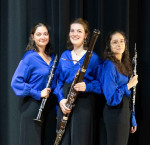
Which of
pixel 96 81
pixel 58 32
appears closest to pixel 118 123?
pixel 96 81

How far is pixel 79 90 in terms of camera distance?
1.92m

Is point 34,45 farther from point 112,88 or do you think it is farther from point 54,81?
point 112,88

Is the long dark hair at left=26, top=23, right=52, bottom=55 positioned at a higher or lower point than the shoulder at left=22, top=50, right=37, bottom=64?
higher

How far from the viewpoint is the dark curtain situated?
2.50 m

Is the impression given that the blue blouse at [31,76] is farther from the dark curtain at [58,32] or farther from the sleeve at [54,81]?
the dark curtain at [58,32]

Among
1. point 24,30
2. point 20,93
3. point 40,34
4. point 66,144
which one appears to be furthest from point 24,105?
point 24,30

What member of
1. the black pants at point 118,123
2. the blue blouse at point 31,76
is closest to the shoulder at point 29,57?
the blue blouse at point 31,76

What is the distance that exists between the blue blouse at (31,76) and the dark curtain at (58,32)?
0.40 m

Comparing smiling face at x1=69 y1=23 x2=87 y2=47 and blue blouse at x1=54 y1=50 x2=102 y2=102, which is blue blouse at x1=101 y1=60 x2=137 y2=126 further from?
smiling face at x1=69 y1=23 x2=87 y2=47

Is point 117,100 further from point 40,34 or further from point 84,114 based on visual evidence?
point 40,34

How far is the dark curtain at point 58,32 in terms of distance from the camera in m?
2.50

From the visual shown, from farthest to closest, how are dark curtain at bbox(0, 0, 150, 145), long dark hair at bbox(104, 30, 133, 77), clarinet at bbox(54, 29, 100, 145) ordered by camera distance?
dark curtain at bbox(0, 0, 150, 145)
long dark hair at bbox(104, 30, 133, 77)
clarinet at bbox(54, 29, 100, 145)

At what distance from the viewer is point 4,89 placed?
8.51ft

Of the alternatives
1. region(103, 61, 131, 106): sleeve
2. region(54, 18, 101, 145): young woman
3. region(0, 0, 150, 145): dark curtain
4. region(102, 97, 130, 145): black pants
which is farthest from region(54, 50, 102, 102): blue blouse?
region(0, 0, 150, 145): dark curtain
